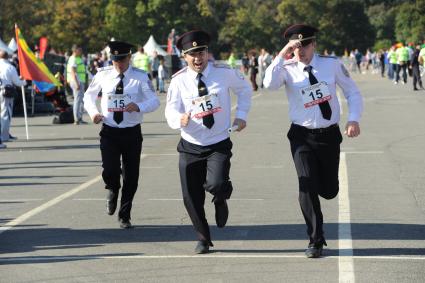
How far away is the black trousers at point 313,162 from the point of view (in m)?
8.80

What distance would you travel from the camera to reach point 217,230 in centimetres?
1014

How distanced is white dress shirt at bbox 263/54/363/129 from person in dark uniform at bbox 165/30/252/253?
1.40 ft

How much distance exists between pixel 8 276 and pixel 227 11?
12504cm

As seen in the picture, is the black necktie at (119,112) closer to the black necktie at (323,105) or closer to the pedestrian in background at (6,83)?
the black necktie at (323,105)

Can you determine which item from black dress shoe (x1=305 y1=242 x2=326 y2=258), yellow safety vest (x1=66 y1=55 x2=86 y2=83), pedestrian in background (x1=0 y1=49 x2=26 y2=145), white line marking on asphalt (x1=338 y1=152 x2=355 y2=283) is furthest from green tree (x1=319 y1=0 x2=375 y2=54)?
black dress shoe (x1=305 y1=242 x2=326 y2=258)

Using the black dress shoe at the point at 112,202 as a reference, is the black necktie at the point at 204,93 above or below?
above

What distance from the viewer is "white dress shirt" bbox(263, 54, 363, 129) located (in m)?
8.83

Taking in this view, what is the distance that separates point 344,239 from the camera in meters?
9.43

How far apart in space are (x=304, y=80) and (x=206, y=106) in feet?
2.75

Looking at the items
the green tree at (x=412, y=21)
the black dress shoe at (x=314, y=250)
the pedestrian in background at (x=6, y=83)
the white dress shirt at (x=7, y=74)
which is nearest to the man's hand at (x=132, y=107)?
the black dress shoe at (x=314, y=250)

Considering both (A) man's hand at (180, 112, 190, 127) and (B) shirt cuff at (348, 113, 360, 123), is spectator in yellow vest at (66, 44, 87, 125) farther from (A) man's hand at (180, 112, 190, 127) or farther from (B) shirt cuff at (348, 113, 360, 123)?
(B) shirt cuff at (348, 113, 360, 123)

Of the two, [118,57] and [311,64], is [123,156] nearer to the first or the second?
[118,57]

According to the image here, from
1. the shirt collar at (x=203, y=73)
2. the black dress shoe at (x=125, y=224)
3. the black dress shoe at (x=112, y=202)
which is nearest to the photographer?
the shirt collar at (x=203, y=73)

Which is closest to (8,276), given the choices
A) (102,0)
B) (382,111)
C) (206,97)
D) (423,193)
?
(206,97)
